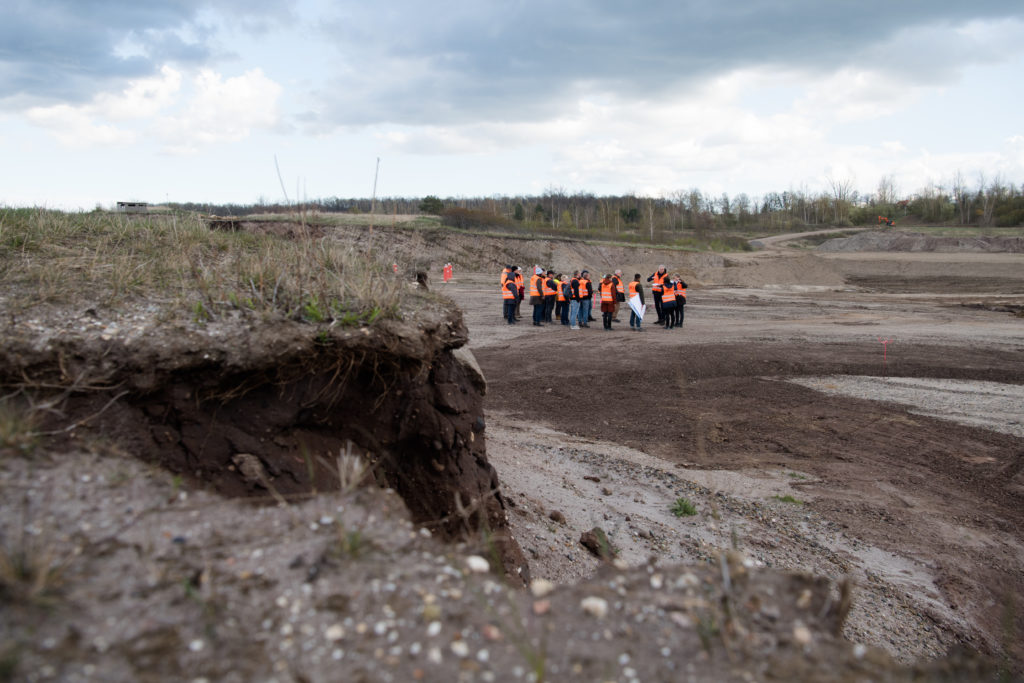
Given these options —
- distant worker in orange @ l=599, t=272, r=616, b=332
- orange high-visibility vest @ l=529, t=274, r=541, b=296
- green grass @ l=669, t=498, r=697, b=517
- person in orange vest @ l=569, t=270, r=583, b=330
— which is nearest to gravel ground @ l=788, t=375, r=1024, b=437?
green grass @ l=669, t=498, r=697, b=517

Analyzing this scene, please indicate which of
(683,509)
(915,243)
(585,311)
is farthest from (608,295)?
(915,243)

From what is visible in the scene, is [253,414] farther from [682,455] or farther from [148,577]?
[682,455]

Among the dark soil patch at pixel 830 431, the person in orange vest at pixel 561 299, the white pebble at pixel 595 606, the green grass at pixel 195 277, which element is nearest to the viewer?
the white pebble at pixel 595 606

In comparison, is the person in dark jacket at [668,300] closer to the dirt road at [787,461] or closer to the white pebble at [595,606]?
the dirt road at [787,461]

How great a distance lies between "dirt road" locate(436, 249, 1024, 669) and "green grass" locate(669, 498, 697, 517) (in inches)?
2.7

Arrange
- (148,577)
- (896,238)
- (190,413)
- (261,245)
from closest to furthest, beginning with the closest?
(148,577) < (190,413) < (261,245) < (896,238)

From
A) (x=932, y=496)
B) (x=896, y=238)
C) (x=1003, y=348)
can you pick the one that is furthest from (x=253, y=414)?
(x=896, y=238)

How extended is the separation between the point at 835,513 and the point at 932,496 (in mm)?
1574

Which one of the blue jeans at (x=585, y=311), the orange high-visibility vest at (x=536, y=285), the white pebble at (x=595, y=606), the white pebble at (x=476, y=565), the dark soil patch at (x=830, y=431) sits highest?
the orange high-visibility vest at (x=536, y=285)

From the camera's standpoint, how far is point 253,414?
3982 millimetres

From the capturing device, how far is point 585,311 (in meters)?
21.7

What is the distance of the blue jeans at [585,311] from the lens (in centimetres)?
2153

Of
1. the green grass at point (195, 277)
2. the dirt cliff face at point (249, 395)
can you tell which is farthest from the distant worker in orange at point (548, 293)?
the dirt cliff face at point (249, 395)

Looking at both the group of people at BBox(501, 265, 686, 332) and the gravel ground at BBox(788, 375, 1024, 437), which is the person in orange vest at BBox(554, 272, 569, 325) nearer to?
the group of people at BBox(501, 265, 686, 332)
